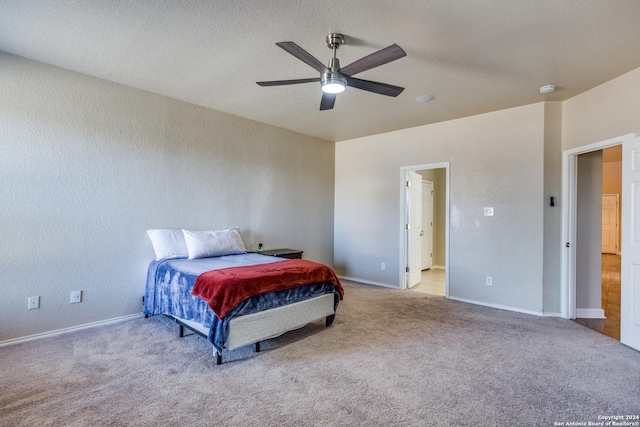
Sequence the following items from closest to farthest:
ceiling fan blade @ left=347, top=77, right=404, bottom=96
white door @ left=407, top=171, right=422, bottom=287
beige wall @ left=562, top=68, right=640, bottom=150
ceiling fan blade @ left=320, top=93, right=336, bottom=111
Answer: ceiling fan blade @ left=347, top=77, right=404, bottom=96 → ceiling fan blade @ left=320, top=93, right=336, bottom=111 → beige wall @ left=562, top=68, right=640, bottom=150 → white door @ left=407, top=171, right=422, bottom=287

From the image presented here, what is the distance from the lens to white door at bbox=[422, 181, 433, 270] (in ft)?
22.4

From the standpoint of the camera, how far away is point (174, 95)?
12.6 feet

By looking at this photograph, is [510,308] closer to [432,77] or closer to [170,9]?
[432,77]

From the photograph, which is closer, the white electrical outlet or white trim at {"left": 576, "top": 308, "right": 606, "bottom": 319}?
the white electrical outlet

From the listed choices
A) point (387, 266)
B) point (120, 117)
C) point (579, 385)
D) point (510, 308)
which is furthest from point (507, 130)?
point (120, 117)

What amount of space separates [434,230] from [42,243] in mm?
6722

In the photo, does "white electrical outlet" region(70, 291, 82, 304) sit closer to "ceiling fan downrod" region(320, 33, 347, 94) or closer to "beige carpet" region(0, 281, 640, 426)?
"beige carpet" region(0, 281, 640, 426)

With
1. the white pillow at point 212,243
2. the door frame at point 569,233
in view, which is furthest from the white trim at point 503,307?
the white pillow at point 212,243

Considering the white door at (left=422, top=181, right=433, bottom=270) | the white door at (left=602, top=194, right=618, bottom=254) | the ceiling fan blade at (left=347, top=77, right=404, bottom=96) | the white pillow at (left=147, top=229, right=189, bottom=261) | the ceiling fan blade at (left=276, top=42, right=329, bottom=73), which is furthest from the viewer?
the white door at (left=602, top=194, right=618, bottom=254)

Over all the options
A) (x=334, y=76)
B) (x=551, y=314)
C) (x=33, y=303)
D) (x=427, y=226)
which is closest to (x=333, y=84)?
(x=334, y=76)

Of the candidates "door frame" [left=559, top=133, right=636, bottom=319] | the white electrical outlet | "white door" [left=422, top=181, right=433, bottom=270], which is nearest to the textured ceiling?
"door frame" [left=559, top=133, right=636, bottom=319]

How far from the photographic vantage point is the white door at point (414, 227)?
5.34 meters

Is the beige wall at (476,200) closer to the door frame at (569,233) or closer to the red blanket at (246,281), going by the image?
the door frame at (569,233)

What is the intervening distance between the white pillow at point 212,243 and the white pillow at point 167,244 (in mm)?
87
